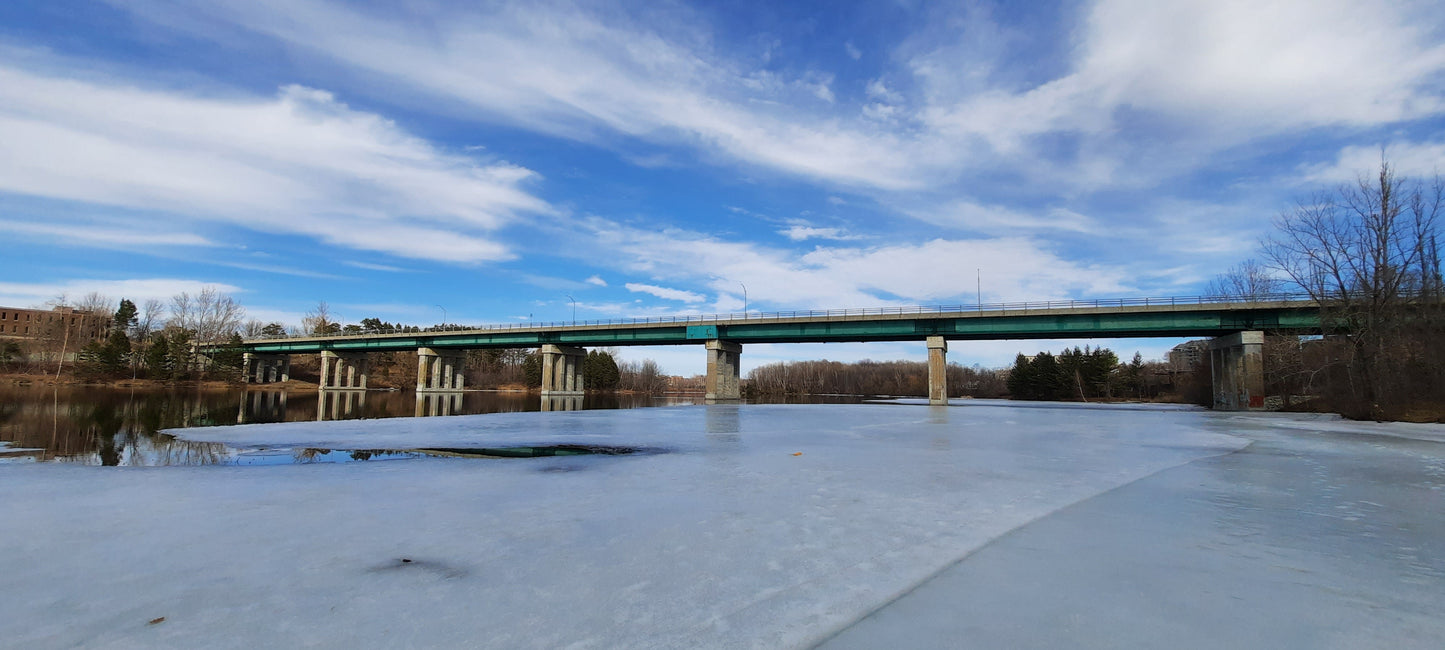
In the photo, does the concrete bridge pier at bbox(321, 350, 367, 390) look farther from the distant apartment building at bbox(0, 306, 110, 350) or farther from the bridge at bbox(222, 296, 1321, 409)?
the distant apartment building at bbox(0, 306, 110, 350)

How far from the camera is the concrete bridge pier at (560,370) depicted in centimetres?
7344

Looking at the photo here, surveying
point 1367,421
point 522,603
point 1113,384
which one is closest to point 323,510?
point 522,603

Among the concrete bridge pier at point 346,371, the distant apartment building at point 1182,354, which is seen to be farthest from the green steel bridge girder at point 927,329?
the distant apartment building at point 1182,354

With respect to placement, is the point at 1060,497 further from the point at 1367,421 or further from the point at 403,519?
the point at 1367,421

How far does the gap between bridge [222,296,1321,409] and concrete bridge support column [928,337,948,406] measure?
9 cm

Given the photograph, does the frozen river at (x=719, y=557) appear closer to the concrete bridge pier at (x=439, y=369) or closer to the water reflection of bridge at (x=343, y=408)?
the water reflection of bridge at (x=343, y=408)

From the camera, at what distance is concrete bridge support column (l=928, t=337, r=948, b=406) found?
171 feet

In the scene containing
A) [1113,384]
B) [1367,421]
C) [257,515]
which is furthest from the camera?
[1113,384]

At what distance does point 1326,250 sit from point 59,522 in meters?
53.2

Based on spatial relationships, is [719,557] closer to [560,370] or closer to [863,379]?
[560,370]

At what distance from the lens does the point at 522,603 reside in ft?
13.6

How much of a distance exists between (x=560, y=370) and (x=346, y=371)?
47.1m

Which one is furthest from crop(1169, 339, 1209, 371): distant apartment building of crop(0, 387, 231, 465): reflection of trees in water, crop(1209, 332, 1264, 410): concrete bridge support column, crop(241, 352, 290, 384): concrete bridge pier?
crop(241, 352, 290, 384): concrete bridge pier

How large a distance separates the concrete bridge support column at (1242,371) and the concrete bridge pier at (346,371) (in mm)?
107181
